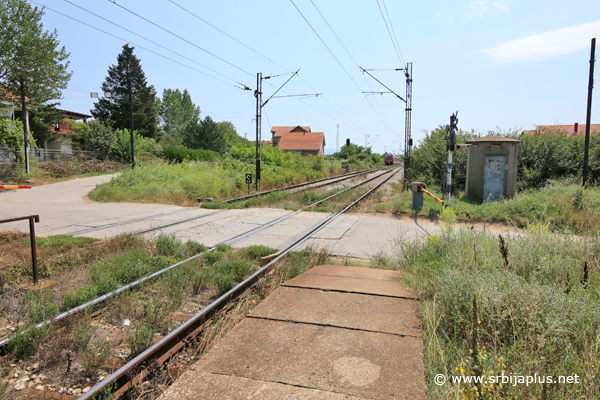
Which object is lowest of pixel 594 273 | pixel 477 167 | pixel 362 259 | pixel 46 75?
pixel 362 259

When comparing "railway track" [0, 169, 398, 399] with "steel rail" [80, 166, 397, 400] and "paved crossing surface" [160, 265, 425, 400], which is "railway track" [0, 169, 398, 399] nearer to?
"steel rail" [80, 166, 397, 400]

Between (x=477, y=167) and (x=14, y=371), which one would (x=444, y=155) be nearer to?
(x=477, y=167)

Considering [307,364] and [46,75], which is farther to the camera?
[46,75]

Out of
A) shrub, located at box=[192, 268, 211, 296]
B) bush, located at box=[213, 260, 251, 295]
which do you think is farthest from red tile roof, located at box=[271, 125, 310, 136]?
shrub, located at box=[192, 268, 211, 296]

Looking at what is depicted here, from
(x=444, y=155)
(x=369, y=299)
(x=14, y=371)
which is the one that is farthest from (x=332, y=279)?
(x=444, y=155)

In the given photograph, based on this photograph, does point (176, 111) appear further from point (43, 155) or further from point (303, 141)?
point (43, 155)

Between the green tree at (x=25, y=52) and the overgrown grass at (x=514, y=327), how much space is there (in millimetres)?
30923

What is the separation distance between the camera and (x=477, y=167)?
16031 millimetres

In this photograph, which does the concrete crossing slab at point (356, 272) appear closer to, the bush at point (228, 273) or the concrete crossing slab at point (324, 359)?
the bush at point (228, 273)

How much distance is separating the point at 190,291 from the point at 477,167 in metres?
14.3

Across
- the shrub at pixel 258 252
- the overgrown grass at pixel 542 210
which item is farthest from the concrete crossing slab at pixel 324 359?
the overgrown grass at pixel 542 210

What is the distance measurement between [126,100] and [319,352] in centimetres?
5974

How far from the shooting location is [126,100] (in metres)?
54.7

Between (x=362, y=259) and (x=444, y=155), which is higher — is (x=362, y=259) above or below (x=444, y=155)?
below
